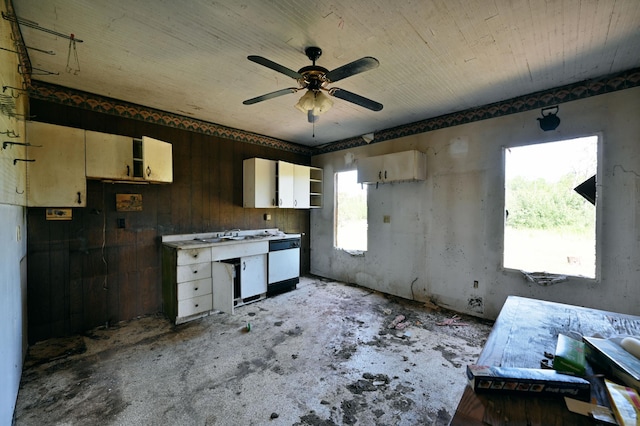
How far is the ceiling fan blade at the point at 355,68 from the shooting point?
5.34 feet

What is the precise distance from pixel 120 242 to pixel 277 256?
204cm

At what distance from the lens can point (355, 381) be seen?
7.11 ft

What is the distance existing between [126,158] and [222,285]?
5.94ft

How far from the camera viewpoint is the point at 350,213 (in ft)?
16.3

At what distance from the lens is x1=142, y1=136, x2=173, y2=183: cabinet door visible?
118 inches

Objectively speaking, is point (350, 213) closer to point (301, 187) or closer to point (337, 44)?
point (301, 187)

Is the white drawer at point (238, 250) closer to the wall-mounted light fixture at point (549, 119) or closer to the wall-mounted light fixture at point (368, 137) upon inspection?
the wall-mounted light fixture at point (368, 137)

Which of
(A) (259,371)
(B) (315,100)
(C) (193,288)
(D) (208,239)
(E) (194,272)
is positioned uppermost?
(B) (315,100)

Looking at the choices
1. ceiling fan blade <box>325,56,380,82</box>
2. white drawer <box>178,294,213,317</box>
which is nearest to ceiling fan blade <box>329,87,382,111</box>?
ceiling fan blade <box>325,56,380,82</box>

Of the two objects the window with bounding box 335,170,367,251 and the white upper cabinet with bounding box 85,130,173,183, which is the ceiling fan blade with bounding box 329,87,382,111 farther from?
the window with bounding box 335,170,367,251

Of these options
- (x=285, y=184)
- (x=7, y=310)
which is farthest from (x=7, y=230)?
(x=285, y=184)

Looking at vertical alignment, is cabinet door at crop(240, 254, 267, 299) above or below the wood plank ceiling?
below

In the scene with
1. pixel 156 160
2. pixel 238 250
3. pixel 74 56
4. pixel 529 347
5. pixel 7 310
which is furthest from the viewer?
pixel 238 250

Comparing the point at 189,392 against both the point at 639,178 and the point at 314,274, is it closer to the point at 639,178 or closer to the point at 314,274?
the point at 314,274
